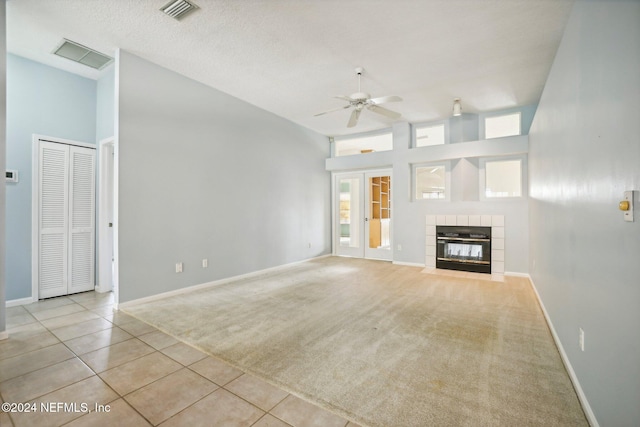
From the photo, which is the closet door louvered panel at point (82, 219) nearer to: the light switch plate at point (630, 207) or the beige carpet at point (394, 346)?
the beige carpet at point (394, 346)

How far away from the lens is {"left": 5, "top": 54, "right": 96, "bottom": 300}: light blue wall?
138 inches

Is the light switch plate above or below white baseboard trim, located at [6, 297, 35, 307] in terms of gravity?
above

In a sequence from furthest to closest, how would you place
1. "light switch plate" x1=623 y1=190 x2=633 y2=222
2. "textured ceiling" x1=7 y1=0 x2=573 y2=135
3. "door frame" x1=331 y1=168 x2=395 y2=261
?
1. "door frame" x1=331 y1=168 x2=395 y2=261
2. "textured ceiling" x1=7 y1=0 x2=573 y2=135
3. "light switch plate" x1=623 y1=190 x2=633 y2=222

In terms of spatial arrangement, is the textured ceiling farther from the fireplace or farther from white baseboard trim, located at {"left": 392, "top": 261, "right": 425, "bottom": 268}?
white baseboard trim, located at {"left": 392, "top": 261, "right": 425, "bottom": 268}

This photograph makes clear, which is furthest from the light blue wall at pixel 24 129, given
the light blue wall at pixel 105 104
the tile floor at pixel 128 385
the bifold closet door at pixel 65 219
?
the tile floor at pixel 128 385

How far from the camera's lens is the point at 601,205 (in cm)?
151

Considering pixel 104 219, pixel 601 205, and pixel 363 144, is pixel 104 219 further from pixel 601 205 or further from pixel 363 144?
pixel 363 144

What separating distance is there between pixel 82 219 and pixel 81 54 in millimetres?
2222

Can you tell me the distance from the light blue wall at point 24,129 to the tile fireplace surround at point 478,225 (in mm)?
6389

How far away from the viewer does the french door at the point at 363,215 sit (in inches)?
270

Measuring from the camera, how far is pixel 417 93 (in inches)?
179

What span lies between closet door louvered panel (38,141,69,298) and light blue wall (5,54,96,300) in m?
0.13

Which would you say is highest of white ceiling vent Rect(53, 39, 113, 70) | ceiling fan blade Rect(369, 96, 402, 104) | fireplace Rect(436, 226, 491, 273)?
white ceiling vent Rect(53, 39, 113, 70)

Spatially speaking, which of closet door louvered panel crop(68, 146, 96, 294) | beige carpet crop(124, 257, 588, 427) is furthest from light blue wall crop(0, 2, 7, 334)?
closet door louvered panel crop(68, 146, 96, 294)
